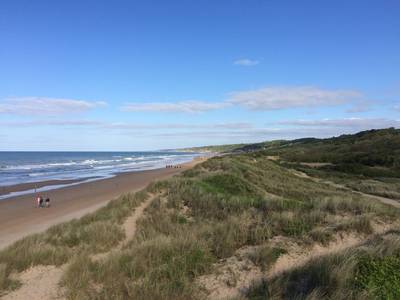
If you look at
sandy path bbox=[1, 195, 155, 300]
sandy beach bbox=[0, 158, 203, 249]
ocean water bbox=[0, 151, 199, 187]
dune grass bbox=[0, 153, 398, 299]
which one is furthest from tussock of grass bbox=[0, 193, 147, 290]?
ocean water bbox=[0, 151, 199, 187]

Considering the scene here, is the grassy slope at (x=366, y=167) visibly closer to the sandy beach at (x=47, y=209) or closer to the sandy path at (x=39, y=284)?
the sandy beach at (x=47, y=209)

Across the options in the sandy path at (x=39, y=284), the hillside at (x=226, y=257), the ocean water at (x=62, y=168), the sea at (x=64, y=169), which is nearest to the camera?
the hillside at (x=226, y=257)

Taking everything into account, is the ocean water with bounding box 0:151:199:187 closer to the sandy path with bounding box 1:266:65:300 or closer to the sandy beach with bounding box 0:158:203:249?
the sandy beach with bounding box 0:158:203:249

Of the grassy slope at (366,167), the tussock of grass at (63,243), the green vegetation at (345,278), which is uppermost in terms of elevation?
the green vegetation at (345,278)

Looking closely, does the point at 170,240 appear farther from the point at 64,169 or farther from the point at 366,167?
the point at 64,169

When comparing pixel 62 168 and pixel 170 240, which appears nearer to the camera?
pixel 170 240

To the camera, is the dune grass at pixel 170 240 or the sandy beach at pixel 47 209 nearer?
the dune grass at pixel 170 240

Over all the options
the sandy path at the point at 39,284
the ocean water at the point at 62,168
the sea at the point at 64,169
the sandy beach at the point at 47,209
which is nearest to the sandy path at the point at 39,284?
the sandy path at the point at 39,284

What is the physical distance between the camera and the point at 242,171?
103 feet

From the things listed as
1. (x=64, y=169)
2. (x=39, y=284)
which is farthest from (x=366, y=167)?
(x=64, y=169)

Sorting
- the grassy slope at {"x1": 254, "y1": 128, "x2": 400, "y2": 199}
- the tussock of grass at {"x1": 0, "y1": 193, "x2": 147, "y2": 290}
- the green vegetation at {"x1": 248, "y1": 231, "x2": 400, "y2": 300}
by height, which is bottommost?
the grassy slope at {"x1": 254, "y1": 128, "x2": 400, "y2": 199}

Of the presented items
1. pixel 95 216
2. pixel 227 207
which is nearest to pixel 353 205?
pixel 227 207

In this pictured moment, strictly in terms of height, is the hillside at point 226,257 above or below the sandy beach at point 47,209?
above

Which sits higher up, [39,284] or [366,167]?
[39,284]
